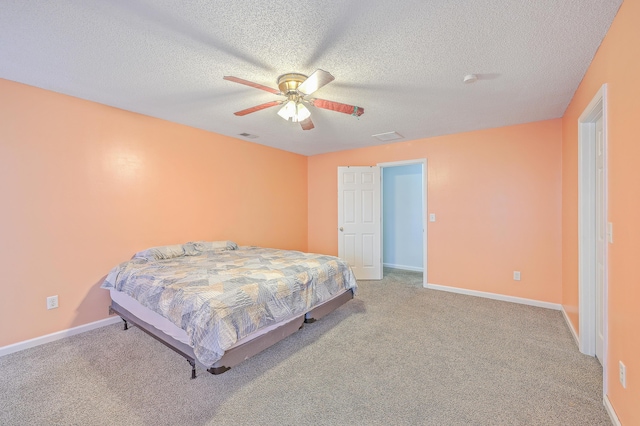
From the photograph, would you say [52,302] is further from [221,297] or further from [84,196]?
[221,297]

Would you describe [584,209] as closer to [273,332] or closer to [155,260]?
[273,332]

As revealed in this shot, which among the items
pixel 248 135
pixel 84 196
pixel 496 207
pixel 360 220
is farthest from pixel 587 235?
pixel 84 196

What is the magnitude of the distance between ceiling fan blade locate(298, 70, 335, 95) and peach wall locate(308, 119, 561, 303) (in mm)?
3007

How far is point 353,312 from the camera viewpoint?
3312mm

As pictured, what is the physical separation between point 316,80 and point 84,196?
282cm

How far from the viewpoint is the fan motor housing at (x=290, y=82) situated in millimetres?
2240

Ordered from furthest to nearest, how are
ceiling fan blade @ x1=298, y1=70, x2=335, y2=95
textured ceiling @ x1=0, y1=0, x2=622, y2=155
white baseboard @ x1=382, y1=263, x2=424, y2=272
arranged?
white baseboard @ x1=382, y1=263, x2=424, y2=272, ceiling fan blade @ x1=298, y1=70, x2=335, y2=95, textured ceiling @ x1=0, y1=0, x2=622, y2=155

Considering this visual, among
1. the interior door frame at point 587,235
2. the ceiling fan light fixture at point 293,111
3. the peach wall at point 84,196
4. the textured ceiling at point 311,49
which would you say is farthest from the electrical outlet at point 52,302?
the interior door frame at point 587,235

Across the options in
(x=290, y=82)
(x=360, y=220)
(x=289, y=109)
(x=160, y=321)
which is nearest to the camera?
(x=160, y=321)

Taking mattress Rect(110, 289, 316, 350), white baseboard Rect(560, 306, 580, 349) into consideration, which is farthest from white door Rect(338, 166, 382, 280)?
mattress Rect(110, 289, 316, 350)

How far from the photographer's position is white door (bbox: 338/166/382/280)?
15.9ft

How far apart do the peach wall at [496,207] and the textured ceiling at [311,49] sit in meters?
0.79

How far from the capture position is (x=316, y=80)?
74.3 inches

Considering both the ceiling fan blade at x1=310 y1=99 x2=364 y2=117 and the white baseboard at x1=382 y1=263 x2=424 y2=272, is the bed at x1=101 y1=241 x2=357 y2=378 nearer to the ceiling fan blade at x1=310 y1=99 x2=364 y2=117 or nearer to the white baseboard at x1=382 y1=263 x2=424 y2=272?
the ceiling fan blade at x1=310 y1=99 x2=364 y2=117
